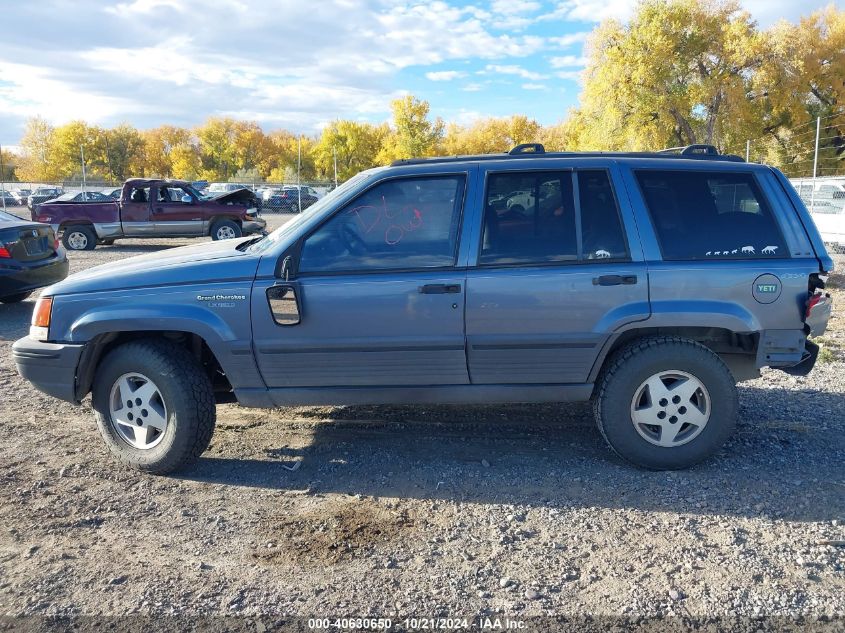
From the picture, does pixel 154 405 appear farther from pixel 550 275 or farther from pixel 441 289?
pixel 550 275

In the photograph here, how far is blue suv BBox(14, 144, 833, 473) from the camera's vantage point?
3947 millimetres

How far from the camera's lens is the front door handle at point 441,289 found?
3918 millimetres

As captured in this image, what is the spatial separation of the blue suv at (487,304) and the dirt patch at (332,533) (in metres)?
0.71

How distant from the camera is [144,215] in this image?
59.0 feet

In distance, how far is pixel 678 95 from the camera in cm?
2706

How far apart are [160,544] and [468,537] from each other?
5.04ft

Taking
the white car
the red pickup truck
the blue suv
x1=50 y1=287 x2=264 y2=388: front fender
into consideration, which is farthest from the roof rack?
the red pickup truck

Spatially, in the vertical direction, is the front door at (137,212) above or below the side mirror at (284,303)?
above

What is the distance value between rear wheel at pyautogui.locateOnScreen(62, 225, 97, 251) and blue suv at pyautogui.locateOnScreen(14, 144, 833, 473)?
15.5m

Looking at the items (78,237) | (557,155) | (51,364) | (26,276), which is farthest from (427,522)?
(78,237)

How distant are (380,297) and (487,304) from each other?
613 millimetres

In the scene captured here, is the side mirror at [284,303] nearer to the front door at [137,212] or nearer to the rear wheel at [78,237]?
the front door at [137,212]

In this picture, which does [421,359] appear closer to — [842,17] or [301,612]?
[301,612]

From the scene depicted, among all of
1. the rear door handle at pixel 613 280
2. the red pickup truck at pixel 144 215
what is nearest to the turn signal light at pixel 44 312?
the rear door handle at pixel 613 280
